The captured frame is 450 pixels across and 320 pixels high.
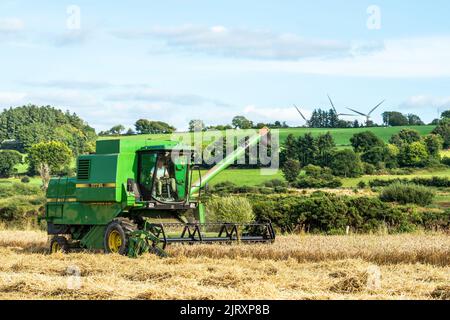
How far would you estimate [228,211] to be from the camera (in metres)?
30.5

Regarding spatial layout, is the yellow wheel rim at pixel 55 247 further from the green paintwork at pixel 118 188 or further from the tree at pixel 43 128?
the tree at pixel 43 128

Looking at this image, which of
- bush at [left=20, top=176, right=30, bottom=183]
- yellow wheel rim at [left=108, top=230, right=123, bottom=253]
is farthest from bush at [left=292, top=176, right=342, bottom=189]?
yellow wheel rim at [left=108, top=230, right=123, bottom=253]

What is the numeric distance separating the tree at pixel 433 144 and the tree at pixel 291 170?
18236mm

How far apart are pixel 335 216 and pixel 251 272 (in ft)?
69.6

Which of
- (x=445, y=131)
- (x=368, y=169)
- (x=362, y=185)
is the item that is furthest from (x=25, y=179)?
(x=445, y=131)

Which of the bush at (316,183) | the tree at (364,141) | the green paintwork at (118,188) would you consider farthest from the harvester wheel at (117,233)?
the tree at (364,141)

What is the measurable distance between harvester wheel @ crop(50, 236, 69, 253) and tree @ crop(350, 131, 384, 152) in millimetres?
63119

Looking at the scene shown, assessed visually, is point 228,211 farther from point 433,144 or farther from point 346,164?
point 433,144

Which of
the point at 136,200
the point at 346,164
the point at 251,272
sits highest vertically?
the point at 346,164

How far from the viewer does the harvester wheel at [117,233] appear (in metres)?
20.2

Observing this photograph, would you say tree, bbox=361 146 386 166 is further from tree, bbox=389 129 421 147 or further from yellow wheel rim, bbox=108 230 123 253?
yellow wheel rim, bbox=108 230 123 253

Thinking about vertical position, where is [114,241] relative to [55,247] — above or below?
above
